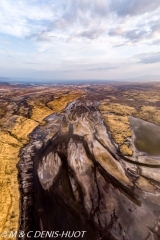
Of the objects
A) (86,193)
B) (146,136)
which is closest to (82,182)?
(86,193)

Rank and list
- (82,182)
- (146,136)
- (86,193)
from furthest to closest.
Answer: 1. (146,136)
2. (82,182)
3. (86,193)

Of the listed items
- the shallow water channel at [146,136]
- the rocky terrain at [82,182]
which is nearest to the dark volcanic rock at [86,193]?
the rocky terrain at [82,182]

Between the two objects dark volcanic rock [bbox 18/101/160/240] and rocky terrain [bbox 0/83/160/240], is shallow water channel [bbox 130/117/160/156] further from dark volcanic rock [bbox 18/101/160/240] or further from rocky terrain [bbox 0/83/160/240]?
dark volcanic rock [bbox 18/101/160/240]

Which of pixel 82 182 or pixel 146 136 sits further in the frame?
pixel 146 136

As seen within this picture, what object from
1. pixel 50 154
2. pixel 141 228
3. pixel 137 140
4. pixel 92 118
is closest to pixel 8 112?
pixel 92 118

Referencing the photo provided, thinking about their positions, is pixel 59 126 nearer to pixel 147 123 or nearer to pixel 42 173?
pixel 42 173

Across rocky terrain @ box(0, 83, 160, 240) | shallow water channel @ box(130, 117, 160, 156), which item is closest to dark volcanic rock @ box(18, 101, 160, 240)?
rocky terrain @ box(0, 83, 160, 240)

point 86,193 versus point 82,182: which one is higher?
point 82,182

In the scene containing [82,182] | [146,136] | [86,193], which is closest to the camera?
[86,193]

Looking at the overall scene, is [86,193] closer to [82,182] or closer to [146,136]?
[82,182]

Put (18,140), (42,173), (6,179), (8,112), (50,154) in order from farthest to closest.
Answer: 1. (8,112)
2. (18,140)
3. (50,154)
4. (42,173)
5. (6,179)

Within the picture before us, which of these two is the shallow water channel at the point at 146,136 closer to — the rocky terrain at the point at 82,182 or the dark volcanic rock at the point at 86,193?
the rocky terrain at the point at 82,182
